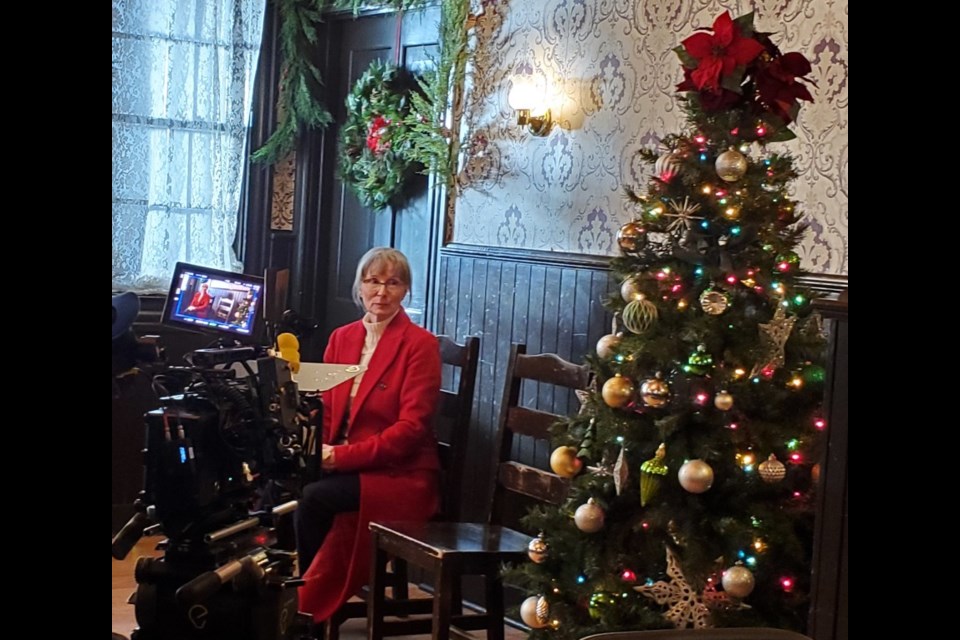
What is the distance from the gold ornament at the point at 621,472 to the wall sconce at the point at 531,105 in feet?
4.94

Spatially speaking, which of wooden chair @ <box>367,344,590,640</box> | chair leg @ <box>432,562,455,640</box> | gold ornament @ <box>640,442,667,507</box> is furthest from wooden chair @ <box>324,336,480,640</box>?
gold ornament @ <box>640,442,667,507</box>

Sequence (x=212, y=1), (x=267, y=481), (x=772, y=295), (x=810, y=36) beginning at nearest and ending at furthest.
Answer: (x=267, y=481) < (x=772, y=295) < (x=810, y=36) < (x=212, y=1)

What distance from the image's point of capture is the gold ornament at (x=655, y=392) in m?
2.74

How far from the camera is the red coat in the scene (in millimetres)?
3695

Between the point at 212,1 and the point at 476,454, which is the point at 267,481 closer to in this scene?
the point at 476,454

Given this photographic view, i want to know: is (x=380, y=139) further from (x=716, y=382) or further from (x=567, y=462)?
(x=716, y=382)

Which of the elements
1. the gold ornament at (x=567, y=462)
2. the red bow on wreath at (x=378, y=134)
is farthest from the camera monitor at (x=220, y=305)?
the red bow on wreath at (x=378, y=134)

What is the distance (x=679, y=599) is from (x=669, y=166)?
→ 959 millimetres

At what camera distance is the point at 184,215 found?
17.0ft

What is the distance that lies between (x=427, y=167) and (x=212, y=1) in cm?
135

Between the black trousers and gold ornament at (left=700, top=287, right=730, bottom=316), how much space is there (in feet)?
4.65

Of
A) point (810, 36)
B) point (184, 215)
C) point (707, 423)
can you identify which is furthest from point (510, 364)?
point (184, 215)

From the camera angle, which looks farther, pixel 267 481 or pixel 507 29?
pixel 507 29
